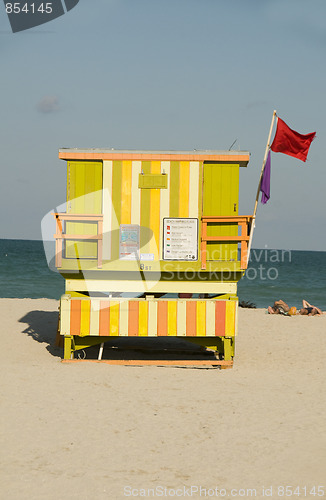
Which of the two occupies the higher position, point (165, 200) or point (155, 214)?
point (165, 200)

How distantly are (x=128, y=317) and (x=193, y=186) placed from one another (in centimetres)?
327

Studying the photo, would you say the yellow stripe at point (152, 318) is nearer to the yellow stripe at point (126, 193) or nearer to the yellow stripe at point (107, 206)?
the yellow stripe at point (107, 206)

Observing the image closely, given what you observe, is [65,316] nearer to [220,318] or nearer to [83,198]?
[83,198]

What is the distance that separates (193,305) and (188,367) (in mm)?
1398

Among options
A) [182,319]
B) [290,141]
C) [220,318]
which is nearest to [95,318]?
[182,319]

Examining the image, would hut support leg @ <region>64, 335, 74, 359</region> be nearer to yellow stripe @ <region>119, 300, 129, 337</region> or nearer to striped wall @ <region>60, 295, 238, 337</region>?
striped wall @ <region>60, 295, 238, 337</region>

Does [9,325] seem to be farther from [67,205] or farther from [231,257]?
[231,257]

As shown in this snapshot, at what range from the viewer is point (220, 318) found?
13.3 m

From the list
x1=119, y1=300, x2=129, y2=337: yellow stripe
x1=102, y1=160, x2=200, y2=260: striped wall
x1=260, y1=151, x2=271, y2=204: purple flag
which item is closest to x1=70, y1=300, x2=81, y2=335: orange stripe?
x1=119, y1=300, x2=129, y2=337: yellow stripe

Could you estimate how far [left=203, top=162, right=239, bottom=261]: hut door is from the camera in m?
13.5

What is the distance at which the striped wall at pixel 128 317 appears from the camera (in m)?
13.2

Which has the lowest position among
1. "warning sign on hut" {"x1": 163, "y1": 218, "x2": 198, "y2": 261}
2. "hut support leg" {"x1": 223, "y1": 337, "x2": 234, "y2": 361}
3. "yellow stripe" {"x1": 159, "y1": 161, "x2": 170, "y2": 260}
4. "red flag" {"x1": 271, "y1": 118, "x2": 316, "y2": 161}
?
"hut support leg" {"x1": 223, "y1": 337, "x2": 234, "y2": 361}

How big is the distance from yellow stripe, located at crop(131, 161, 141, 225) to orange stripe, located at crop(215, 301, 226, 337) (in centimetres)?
261

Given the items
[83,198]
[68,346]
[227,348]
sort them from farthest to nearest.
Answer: [83,198] < [227,348] < [68,346]
